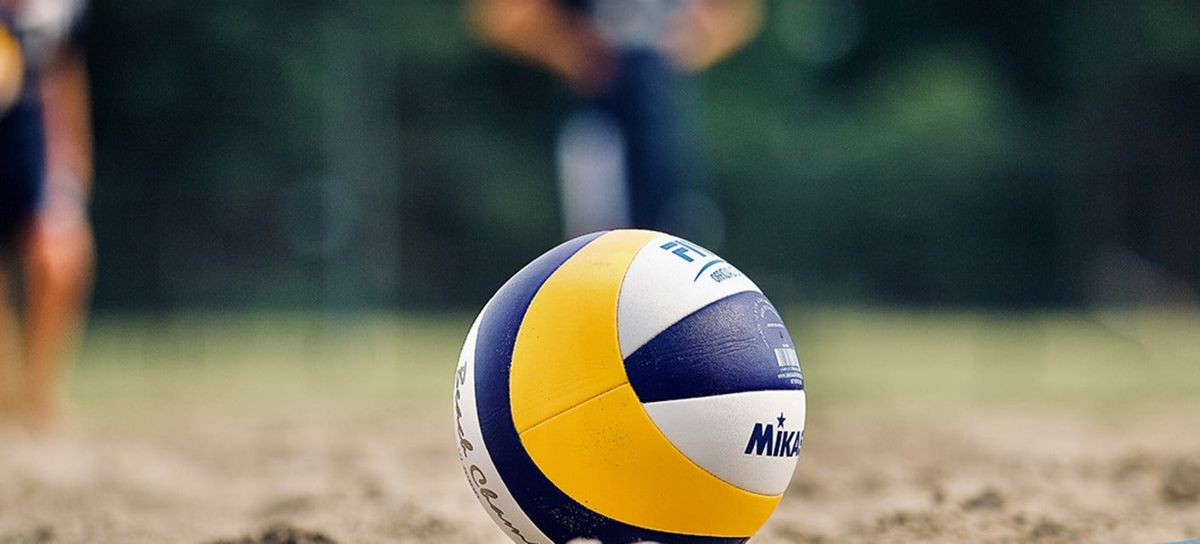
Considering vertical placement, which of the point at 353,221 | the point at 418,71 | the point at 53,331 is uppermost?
the point at 418,71

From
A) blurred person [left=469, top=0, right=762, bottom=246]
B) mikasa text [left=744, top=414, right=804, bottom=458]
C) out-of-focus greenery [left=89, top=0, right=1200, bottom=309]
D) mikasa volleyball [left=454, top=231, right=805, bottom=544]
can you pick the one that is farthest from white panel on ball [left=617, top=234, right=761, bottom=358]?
out-of-focus greenery [left=89, top=0, right=1200, bottom=309]

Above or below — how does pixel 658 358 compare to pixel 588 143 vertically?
below

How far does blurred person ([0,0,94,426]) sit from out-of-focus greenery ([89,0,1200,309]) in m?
7.72

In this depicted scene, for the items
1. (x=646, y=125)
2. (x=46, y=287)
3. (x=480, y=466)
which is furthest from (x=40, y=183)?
(x=480, y=466)

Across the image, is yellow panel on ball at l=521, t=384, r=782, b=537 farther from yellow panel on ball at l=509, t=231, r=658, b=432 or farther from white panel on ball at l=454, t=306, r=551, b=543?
white panel on ball at l=454, t=306, r=551, b=543

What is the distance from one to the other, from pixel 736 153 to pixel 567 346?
61.0 feet

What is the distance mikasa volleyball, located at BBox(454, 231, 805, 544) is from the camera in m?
3.01

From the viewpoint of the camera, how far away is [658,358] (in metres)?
3.05

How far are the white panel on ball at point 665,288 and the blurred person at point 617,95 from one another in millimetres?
4625

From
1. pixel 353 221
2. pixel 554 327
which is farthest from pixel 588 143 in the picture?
pixel 353 221

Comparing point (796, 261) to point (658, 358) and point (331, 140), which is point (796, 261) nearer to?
point (331, 140)

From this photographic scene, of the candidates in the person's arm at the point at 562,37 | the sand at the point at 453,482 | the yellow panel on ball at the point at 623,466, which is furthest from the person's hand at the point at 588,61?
the yellow panel on ball at the point at 623,466

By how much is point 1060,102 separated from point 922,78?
2.17 meters

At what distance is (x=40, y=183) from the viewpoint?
7188mm
